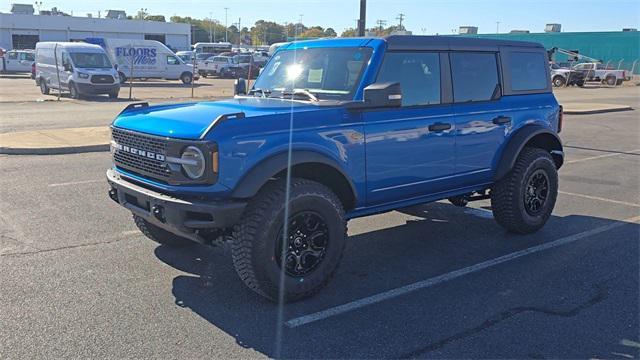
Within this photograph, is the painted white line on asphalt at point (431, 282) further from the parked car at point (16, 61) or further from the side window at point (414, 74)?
the parked car at point (16, 61)

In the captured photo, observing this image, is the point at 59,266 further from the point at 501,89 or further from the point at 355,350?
the point at 501,89

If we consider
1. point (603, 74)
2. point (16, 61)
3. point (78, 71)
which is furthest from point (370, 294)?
point (603, 74)

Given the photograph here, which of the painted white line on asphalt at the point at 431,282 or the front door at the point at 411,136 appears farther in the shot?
the front door at the point at 411,136

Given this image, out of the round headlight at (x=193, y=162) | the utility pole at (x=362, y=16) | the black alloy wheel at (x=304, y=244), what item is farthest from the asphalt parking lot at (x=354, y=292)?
the utility pole at (x=362, y=16)

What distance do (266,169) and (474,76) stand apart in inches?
107

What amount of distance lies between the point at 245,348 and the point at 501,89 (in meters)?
3.91

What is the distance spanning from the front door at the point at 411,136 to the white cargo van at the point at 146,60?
29.6 meters

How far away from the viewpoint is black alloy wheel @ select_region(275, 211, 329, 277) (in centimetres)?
436

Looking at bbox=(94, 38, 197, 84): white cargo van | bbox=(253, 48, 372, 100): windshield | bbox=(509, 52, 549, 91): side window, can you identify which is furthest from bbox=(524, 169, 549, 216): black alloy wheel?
bbox=(94, 38, 197, 84): white cargo van

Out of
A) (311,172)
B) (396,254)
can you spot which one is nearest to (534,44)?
(396,254)

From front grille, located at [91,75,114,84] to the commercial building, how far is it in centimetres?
4321

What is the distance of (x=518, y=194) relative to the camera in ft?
A: 20.1

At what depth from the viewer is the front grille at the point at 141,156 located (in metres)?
4.29

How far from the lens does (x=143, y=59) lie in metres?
34.7
